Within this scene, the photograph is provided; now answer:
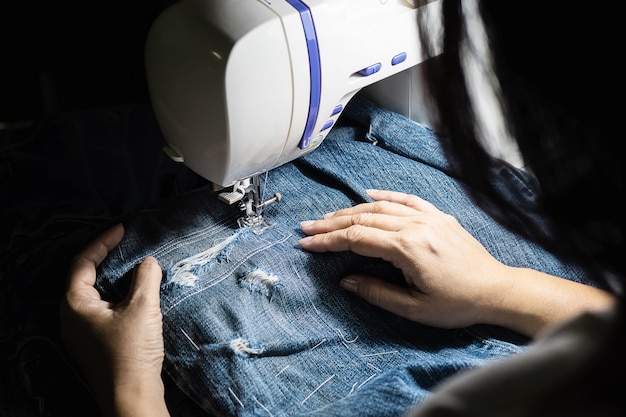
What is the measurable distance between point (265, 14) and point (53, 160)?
76 centimetres

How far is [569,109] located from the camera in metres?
0.56

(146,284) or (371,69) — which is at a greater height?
(371,69)

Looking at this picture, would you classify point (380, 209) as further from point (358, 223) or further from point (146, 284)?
point (146, 284)

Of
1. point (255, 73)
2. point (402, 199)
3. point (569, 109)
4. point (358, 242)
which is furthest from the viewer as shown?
point (402, 199)

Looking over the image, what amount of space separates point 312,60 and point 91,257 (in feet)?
1.53

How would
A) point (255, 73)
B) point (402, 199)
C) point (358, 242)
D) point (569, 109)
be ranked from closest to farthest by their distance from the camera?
point (569, 109)
point (255, 73)
point (358, 242)
point (402, 199)

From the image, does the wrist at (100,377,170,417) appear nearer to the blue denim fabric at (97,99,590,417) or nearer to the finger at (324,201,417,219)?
the blue denim fabric at (97,99,590,417)

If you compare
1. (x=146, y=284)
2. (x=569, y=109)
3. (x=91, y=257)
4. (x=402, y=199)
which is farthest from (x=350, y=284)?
(x=569, y=109)

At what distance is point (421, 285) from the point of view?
3.53ft

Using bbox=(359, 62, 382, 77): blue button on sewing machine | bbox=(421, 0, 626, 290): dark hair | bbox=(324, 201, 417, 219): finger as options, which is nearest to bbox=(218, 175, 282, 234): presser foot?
bbox=(324, 201, 417, 219): finger

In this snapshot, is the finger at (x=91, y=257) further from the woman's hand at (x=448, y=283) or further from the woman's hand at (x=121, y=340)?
the woman's hand at (x=448, y=283)

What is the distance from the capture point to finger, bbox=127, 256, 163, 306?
3.53 ft

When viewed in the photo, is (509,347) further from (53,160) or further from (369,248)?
(53,160)

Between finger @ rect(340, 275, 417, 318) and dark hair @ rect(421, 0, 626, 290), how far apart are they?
1.40 feet
